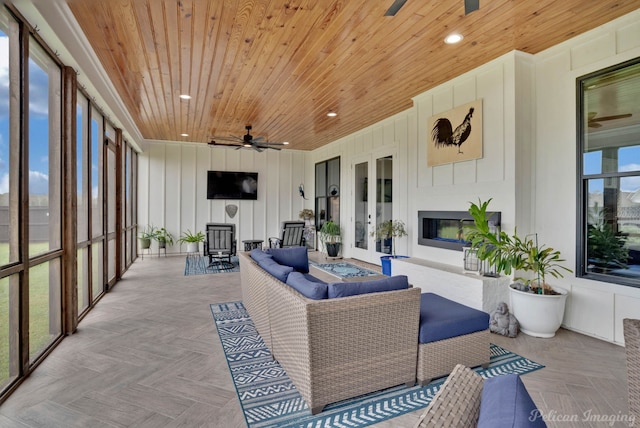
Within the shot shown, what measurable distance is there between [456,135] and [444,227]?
1292 mm

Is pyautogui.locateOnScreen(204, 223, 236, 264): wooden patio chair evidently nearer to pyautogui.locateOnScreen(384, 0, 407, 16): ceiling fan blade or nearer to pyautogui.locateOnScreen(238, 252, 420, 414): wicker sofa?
pyautogui.locateOnScreen(238, 252, 420, 414): wicker sofa

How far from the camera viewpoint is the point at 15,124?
2.31m

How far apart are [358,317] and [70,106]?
3.38 m

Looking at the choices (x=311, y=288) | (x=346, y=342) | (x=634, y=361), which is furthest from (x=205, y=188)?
(x=634, y=361)

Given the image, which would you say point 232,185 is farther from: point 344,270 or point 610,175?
point 610,175

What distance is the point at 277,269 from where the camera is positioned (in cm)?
277

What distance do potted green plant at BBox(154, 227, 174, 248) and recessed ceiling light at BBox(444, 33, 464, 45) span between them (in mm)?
7647

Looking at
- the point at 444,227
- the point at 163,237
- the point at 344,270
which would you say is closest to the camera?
the point at 444,227

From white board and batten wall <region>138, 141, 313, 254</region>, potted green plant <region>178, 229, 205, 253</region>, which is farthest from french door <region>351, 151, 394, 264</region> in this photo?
potted green plant <region>178, 229, 205, 253</region>

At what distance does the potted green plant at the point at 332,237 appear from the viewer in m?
7.93

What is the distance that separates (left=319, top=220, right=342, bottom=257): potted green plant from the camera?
7.93m

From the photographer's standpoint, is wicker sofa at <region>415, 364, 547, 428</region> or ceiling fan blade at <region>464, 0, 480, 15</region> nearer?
wicker sofa at <region>415, 364, 547, 428</region>

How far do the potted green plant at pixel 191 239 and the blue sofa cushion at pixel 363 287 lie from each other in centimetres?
690

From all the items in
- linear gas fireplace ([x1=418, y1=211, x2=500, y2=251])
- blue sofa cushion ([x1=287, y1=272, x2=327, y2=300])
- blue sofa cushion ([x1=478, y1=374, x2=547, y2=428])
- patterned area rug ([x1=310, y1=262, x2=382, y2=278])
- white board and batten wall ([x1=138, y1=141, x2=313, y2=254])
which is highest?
white board and batten wall ([x1=138, y1=141, x2=313, y2=254])
